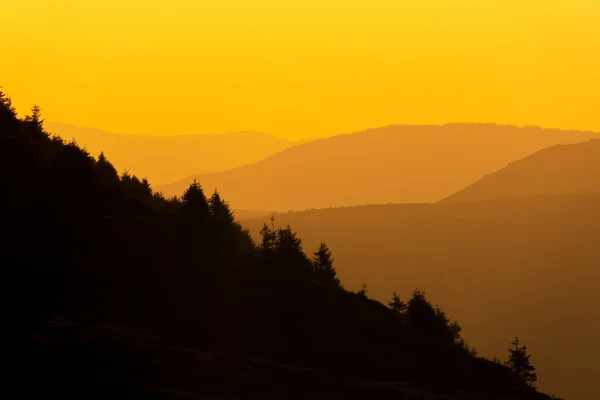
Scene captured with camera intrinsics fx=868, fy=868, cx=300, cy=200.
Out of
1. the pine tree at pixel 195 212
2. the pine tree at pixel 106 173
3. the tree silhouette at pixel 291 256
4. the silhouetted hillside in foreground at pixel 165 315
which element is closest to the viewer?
the silhouetted hillside in foreground at pixel 165 315

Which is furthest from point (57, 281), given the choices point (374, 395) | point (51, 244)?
point (374, 395)

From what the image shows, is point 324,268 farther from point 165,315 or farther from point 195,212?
point 165,315

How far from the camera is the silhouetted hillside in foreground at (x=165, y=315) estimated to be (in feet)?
193

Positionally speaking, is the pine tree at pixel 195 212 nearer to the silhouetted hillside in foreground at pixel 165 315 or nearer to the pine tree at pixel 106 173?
the silhouetted hillside in foreground at pixel 165 315

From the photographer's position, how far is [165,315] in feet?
241

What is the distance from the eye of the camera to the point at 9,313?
62.7 meters

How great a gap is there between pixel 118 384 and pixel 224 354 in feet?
34.6

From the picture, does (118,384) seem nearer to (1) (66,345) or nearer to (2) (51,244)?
(1) (66,345)

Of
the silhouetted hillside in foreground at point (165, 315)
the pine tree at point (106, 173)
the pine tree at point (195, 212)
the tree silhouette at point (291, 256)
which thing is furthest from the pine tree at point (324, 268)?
the pine tree at point (106, 173)

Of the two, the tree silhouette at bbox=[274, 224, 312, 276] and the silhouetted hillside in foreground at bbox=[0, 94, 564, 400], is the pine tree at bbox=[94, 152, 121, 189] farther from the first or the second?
the tree silhouette at bbox=[274, 224, 312, 276]

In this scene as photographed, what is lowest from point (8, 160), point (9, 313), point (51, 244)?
point (9, 313)

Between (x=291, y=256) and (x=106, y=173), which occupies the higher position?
(x=106, y=173)

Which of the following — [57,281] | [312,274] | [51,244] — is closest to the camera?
[57,281]

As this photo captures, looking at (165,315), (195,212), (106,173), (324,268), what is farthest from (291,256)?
(165,315)
